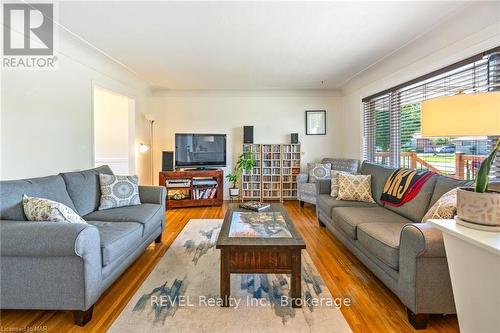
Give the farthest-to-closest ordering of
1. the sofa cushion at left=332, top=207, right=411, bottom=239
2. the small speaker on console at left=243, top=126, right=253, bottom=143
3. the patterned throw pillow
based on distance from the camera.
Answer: the small speaker on console at left=243, top=126, right=253, bottom=143, the patterned throw pillow, the sofa cushion at left=332, top=207, right=411, bottom=239

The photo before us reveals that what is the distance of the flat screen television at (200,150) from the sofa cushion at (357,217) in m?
2.98

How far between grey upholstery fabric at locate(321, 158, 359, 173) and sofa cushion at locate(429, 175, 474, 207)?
6.66 feet

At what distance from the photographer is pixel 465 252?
1292 mm

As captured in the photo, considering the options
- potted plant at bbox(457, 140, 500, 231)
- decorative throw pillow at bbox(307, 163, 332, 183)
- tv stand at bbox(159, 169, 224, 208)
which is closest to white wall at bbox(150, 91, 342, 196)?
tv stand at bbox(159, 169, 224, 208)

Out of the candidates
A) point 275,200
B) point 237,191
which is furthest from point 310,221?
point 237,191

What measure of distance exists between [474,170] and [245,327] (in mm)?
2560

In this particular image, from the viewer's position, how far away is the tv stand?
4.77 meters

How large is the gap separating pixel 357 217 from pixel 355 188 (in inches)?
30.5

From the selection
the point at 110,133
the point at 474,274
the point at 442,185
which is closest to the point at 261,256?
the point at 474,274

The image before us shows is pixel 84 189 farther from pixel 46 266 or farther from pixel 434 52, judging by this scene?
pixel 434 52

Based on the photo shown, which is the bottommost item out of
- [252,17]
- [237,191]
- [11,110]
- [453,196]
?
[237,191]

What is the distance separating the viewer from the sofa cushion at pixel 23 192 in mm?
1824

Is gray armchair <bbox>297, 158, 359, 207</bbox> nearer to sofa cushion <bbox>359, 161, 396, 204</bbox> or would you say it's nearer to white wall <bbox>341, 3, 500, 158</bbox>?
white wall <bbox>341, 3, 500, 158</bbox>

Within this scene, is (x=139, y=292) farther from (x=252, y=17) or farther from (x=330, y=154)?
(x=330, y=154)
